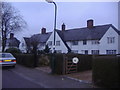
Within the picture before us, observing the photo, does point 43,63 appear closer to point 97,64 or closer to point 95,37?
point 97,64

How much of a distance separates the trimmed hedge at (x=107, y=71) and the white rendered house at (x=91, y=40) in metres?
25.9

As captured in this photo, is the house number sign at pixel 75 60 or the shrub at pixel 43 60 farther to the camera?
the shrub at pixel 43 60

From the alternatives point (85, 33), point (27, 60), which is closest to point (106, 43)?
point (85, 33)

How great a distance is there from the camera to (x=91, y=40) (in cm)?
3650

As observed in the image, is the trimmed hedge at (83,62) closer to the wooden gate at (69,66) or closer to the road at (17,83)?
the wooden gate at (69,66)

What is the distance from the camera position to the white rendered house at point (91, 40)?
33344 millimetres

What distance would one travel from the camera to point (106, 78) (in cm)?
786

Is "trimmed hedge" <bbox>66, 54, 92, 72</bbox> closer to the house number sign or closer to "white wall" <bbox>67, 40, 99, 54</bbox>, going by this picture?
the house number sign

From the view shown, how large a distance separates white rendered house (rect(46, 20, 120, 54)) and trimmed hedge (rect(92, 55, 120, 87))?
85.0 feet

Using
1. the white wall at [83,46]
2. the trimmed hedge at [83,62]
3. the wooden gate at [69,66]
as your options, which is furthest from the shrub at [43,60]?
the white wall at [83,46]

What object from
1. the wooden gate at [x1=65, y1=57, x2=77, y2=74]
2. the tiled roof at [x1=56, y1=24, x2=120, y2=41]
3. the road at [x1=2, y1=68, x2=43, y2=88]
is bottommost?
the road at [x1=2, y1=68, x2=43, y2=88]

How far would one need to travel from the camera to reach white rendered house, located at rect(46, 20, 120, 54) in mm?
33344

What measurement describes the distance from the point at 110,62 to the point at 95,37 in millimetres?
28689

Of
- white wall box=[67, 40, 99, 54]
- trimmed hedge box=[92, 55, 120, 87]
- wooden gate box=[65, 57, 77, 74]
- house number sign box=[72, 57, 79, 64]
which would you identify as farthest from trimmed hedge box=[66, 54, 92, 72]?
white wall box=[67, 40, 99, 54]
